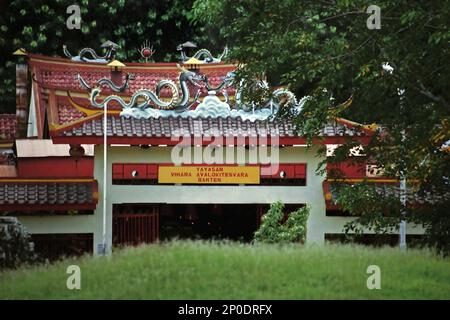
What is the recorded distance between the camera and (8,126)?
26188mm

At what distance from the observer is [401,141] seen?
13.7 m

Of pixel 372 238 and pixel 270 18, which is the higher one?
pixel 270 18

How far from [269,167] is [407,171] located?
4.51m

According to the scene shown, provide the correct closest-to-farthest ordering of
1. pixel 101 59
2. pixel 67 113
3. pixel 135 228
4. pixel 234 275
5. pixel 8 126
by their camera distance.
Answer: pixel 234 275 < pixel 135 228 < pixel 67 113 < pixel 101 59 < pixel 8 126

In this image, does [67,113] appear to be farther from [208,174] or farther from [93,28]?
[93,28]

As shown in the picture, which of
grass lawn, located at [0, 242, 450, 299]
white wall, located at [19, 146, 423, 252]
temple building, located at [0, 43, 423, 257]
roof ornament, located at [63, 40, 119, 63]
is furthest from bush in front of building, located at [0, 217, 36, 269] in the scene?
roof ornament, located at [63, 40, 119, 63]

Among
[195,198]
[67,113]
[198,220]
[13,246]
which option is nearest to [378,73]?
[195,198]

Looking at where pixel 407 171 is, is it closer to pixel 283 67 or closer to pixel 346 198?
pixel 346 198

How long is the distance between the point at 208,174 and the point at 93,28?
1186 cm

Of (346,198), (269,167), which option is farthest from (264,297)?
(269,167)

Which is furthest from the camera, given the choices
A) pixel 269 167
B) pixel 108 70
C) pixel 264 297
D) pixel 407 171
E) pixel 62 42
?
pixel 62 42

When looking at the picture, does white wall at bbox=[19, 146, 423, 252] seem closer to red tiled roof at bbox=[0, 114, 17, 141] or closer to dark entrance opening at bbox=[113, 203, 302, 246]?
dark entrance opening at bbox=[113, 203, 302, 246]

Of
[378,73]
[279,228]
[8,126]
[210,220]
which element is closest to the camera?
[378,73]

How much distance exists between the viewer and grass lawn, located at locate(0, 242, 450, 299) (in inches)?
440
